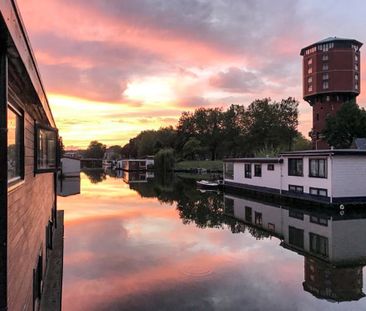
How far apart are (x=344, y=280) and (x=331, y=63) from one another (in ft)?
228

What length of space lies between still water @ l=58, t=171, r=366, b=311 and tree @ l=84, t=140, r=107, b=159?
143790mm

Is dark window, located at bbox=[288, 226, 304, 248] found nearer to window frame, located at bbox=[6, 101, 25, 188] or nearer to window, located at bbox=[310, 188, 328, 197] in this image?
window, located at bbox=[310, 188, 328, 197]

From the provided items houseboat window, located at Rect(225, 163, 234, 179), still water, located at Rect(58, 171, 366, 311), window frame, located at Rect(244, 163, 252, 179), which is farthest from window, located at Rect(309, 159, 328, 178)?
houseboat window, located at Rect(225, 163, 234, 179)

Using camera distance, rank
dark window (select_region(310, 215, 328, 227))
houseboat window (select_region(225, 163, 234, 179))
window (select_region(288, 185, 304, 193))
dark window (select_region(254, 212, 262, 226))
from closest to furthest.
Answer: dark window (select_region(310, 215, 328, 227)), dark window (select_region(254, 212, 262, 226)), window (select_region(288, 185, 304, 193)), houseboat window (select_region(225, 163, 234, 179))

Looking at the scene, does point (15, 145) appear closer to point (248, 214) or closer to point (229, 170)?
point (248, 214)

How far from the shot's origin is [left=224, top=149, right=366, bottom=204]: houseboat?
2262cm

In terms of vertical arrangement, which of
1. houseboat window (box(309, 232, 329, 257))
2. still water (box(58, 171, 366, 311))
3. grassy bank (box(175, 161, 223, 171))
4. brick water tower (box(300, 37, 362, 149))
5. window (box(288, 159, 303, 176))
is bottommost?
still water (box(58, 171, 366, 311))

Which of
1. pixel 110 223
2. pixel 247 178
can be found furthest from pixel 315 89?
pixel 110 223

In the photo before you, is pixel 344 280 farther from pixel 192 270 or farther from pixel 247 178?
pixel 247 178

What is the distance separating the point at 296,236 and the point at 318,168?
8.74 meters

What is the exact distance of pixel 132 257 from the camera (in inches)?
515

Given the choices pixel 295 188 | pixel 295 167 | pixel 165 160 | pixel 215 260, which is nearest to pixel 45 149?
pixel 215 260

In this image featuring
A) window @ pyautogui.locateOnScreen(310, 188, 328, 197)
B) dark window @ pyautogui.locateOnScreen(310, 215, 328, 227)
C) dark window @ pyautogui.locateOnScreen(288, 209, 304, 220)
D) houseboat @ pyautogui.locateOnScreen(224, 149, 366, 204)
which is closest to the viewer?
dark window @ pyautogui.locateOnScreen(310, 215, 328, 227)

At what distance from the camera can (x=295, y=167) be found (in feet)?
88.4
